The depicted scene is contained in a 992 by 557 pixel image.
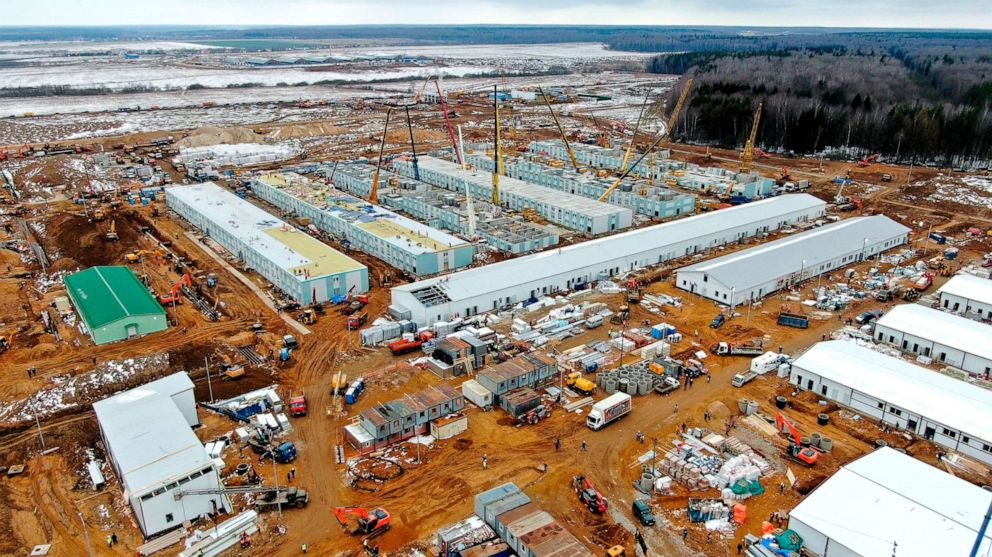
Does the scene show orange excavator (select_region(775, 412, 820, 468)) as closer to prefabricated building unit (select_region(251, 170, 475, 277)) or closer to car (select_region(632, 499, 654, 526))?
car (select_region(632, 499, 654, 526))

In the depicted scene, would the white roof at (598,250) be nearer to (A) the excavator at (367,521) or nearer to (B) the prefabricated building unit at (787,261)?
(B) the prefabricated building unit at (787,261)

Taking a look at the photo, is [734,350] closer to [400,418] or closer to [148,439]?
[400,418]

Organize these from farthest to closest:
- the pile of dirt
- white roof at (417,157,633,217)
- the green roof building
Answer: the pile of dirt < white roof at (417,157,633,217) < the green roof building

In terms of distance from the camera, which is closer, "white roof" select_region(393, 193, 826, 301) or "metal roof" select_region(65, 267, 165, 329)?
"metal roof" select_region(65, 267, 165, 329)

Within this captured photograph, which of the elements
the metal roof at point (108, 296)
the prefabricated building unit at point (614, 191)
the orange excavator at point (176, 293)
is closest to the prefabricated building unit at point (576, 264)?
the prefabricated building unit at point (614, 191)

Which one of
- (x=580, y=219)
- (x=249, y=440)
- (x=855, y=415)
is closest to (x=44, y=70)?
(x=580, y=219)

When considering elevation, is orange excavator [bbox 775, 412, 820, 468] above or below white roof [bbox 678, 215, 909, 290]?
below

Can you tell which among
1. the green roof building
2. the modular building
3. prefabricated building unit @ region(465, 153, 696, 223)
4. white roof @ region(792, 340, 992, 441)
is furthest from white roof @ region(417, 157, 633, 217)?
the green roof building
